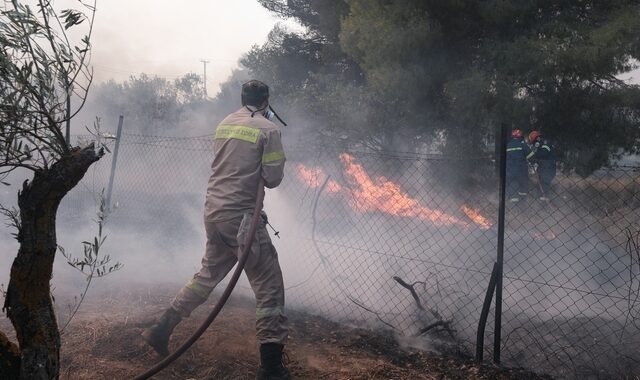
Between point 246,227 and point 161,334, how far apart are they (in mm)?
1039

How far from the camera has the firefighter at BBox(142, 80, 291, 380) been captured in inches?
132

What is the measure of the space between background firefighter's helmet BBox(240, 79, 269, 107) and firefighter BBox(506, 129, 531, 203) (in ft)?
25.5

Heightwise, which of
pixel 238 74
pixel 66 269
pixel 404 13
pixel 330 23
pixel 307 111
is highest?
pixel 238 74

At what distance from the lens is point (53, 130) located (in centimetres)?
210

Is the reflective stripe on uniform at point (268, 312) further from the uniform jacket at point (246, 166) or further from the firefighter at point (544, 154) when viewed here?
the firefighter at point (544, 154)

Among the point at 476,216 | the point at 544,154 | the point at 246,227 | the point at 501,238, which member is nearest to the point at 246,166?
the point at 246,227

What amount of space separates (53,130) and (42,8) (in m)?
0.58

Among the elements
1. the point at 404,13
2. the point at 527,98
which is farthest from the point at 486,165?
the point at 404,13

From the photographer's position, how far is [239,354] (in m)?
3.70

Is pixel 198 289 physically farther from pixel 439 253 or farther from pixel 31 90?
pixel 439 253

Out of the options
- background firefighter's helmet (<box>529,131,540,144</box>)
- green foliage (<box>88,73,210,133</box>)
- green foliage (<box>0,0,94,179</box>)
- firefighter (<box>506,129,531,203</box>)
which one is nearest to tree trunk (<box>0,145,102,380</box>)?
green foliage (<box>0,0,94,179</box>)

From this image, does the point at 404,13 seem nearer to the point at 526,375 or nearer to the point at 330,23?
the point at 330,23

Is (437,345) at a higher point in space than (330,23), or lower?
lower

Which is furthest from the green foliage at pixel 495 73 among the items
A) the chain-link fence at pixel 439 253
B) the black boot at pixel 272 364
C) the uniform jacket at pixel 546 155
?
the black boot at pixel 272 364
